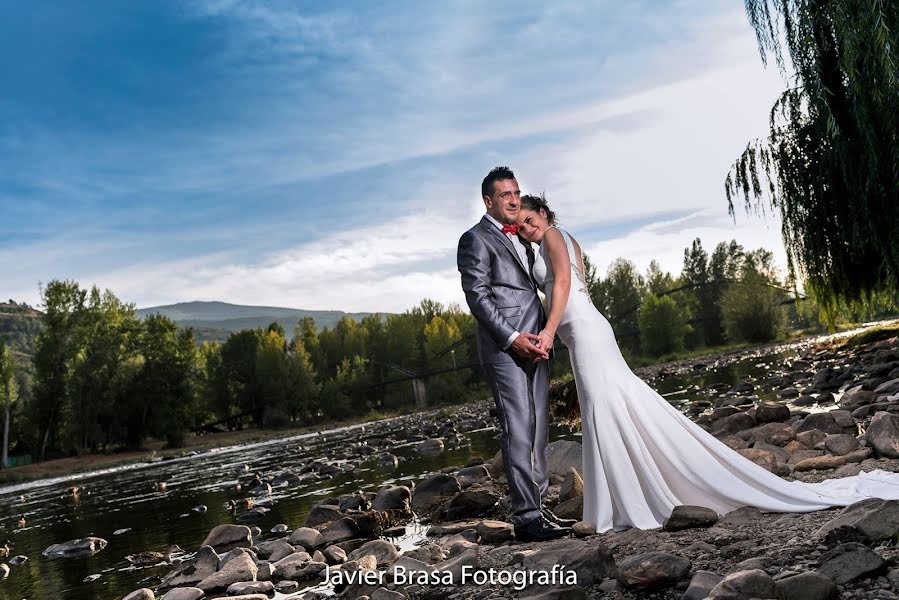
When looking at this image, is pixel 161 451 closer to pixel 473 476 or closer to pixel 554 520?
pixel 473 476

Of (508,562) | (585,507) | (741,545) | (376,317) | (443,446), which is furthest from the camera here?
(376,317)

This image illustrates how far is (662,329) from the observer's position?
75.6 m

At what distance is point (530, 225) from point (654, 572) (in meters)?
2.89

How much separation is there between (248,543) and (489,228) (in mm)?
4852

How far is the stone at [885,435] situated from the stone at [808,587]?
3654 millimetres

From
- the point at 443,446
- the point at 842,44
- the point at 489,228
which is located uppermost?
the point at 842,44

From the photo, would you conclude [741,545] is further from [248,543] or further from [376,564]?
[248,543]

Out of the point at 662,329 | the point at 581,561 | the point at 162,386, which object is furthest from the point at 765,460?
the point at 662,329

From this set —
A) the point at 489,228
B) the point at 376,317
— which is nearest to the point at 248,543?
the point at 489,228

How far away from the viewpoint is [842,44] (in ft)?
34.4

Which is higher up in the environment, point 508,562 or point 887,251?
point 887,251

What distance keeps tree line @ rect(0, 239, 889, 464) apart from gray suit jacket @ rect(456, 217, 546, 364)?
188 ft

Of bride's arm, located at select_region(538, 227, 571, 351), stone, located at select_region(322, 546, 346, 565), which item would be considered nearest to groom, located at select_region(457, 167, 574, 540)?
bride's arm, located at select_region(538, 227, 571, 351)

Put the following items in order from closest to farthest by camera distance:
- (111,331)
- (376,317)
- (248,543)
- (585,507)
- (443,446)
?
(585,507)
(248,543)
(443,446)
(111,331)
(376,317)
